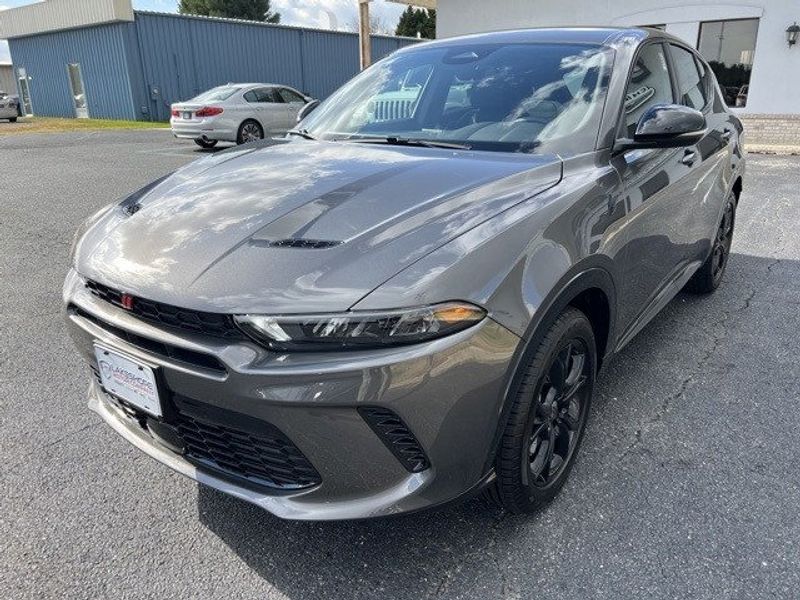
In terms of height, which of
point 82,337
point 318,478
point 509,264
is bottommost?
point 318,478

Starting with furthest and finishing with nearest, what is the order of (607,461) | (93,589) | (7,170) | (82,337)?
(7,170) < (607,461) < (82,337) < (93,589)

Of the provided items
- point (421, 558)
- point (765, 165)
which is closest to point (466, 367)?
point (421, 558)

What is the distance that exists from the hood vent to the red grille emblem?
449 mm

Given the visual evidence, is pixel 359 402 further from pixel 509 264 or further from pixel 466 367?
pixel 509 264

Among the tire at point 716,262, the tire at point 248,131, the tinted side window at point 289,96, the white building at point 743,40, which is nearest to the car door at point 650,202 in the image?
the tire at point 716,262

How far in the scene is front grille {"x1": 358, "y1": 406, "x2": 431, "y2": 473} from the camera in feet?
5.28

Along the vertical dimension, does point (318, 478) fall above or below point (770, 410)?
above

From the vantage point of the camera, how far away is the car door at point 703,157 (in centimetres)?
335

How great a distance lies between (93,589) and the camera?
192cm

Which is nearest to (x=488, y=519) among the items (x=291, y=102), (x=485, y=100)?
Answer: (x=485, y=100)

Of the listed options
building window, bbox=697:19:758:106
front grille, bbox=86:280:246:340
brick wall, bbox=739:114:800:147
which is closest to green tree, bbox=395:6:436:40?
building window, bbox=697:19:758:106

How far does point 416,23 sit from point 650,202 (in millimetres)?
41417

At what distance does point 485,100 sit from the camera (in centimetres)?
276

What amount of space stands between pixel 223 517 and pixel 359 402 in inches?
39.3
